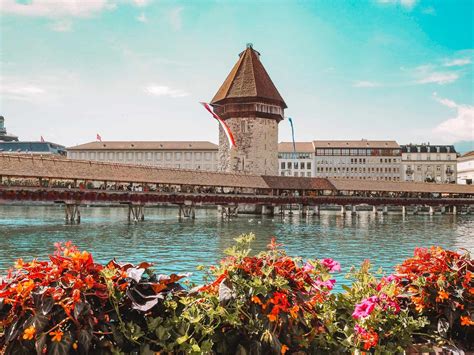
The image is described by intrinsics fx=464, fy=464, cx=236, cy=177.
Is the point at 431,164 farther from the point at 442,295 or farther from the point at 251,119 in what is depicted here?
the point at 442,295

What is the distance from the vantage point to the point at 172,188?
49750 millimetres

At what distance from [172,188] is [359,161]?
180 ft

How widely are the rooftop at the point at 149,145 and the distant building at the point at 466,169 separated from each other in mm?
49832

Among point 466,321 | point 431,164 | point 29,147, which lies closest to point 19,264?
point 466,321

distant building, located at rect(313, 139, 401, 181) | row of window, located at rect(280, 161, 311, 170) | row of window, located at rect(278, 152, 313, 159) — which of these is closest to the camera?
distant building, located at rect(313, 139, 401, 181)

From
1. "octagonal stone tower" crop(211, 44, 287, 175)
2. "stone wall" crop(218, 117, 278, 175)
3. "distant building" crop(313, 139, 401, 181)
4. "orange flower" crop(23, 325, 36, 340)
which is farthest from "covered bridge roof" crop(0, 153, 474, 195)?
"orange flower" crop(23, 325, 36, 340)

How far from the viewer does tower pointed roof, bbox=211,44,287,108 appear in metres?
55.8

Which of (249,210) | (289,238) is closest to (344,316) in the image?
(289,238)

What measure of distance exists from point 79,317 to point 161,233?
87.7 ft

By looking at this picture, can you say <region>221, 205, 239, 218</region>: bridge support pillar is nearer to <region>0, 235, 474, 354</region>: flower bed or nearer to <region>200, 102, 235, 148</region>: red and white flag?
<region>200, 102, 235, 148</region>: red and white flag

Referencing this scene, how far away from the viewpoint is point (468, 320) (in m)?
3.00

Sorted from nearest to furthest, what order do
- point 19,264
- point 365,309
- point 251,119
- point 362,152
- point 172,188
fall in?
point 19,264, point 365,309, point 172,188, point 251,119, point 362,152

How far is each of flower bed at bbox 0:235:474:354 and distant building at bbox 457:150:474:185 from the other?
314ft

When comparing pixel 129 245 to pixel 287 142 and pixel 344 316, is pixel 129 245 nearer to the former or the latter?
pixel 344 316
